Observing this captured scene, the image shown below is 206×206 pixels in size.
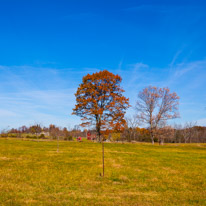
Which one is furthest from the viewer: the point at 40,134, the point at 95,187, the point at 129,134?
the point at 40,134

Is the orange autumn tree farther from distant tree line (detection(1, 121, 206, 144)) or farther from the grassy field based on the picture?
the grassy field

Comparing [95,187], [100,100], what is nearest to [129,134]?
[100,100]

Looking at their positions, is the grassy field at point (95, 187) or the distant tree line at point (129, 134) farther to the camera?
the distant tree line at point (129, 134)

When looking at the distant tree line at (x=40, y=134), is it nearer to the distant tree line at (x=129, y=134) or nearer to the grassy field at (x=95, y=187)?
the distant tree line at (x=129, y=134)

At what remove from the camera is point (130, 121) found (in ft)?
161

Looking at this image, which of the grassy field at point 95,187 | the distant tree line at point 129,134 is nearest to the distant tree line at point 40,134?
the distant tree line at point 129,134

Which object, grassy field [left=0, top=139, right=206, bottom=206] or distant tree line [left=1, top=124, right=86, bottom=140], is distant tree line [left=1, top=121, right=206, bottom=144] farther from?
grassy field [left=0, top=139, right=206, bottom=206]

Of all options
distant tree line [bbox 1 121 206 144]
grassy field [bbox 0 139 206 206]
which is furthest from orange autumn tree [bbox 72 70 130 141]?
grassy field [bbox 0 139 206 206]

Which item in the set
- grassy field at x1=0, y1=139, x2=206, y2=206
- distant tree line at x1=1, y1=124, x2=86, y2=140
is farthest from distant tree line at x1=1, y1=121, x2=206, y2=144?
grassy field at x1=0, y1=139, x2=206, y2=206

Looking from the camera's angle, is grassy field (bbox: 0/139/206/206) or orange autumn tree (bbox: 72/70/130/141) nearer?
grassy field (bbox: 0/139/206/206)

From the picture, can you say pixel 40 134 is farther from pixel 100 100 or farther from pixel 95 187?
pixel 95 187

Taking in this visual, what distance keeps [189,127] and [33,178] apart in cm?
6894

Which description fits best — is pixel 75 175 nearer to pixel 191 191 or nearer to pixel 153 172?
pixel 153 172

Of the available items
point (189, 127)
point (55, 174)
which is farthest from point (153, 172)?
point (189, 127)
